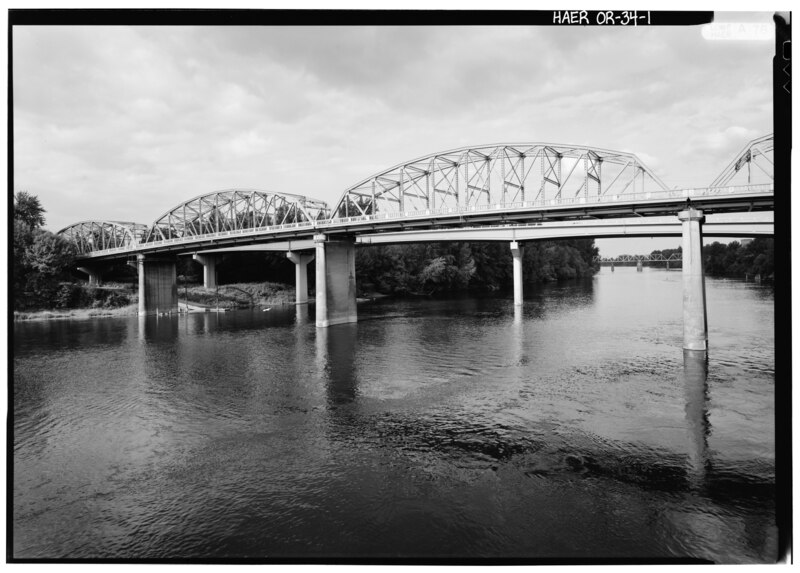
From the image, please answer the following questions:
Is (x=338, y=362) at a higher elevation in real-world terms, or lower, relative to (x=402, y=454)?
higher

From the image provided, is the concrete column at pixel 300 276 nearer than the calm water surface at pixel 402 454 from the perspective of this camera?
No

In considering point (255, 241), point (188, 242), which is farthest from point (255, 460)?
point (188, 242)

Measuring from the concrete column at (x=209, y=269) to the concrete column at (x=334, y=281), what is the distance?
30.2 m

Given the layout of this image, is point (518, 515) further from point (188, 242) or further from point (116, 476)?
point (188, 242)

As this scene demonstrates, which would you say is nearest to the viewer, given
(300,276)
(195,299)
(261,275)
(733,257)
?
(733,257)

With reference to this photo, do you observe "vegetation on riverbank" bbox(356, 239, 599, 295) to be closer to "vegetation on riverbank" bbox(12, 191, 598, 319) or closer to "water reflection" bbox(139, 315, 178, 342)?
"vegetation on riverbank" bbox(12, 191, 598, 319)

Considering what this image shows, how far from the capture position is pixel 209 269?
64.1 meters

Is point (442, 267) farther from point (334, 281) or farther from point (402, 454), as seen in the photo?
point (402, 454)

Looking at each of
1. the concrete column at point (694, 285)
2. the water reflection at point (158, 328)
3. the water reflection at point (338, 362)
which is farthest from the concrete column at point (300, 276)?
the concrete column at point (694, 285)

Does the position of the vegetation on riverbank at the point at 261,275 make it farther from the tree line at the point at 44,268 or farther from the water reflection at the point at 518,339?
the water reflection at the point at 518,339

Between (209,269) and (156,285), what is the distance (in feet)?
31.2

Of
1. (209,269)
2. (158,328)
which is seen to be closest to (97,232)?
(209,269)

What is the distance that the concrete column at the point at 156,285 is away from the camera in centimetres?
5278

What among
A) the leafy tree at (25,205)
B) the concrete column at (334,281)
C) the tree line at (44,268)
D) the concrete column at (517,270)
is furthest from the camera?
the concrete column at (517,270)
